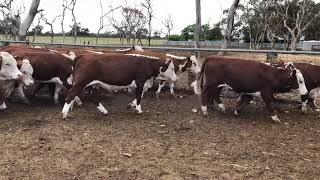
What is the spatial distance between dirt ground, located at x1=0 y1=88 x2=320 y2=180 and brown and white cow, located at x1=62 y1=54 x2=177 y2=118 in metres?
0.48

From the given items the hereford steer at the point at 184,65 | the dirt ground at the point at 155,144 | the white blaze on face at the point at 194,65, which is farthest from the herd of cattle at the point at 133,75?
the white blaze on face at the point at 194,65

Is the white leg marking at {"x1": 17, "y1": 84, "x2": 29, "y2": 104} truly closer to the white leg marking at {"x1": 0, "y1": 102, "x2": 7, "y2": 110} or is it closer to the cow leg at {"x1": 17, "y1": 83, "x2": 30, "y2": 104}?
the cow leg at {"x1": 17, "y1": 83, "x2": 30, "y2": 104}

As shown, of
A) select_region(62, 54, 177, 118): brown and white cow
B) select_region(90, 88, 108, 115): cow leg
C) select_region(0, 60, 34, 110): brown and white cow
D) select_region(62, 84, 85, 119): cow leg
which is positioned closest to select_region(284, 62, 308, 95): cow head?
select_region(62, 54, 177, 118): brown and white cow

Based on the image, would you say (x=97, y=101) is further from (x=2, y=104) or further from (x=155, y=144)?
(x=155, y=144)

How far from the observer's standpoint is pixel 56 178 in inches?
197

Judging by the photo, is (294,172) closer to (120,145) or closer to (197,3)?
(120,145)

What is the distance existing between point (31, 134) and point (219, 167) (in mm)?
3093

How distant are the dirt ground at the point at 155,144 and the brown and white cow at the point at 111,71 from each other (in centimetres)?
48

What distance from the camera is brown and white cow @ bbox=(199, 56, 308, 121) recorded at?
8.45m

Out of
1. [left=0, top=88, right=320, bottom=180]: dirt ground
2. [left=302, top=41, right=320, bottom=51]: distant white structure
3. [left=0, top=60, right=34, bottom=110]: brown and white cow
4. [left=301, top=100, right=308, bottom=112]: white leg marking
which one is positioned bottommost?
[left=0, top=88, right=320, bottom=180]: dirt ground

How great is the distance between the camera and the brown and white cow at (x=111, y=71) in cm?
801

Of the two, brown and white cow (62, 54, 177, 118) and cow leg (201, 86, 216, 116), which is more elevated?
brown and white cow (62, 54, 177, 118)

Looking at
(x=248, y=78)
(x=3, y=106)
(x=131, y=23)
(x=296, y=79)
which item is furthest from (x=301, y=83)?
(x=131, y=23)

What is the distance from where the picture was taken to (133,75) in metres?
8.52
